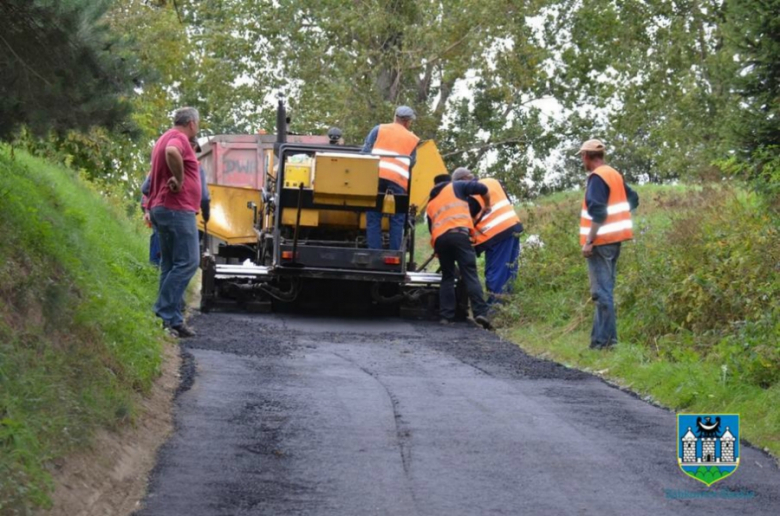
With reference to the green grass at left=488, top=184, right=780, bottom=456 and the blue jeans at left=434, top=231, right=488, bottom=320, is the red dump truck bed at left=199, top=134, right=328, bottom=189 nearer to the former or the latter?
the blue jeans at left=434, top=231, right=488, bottom=320

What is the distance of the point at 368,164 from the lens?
14.4 m

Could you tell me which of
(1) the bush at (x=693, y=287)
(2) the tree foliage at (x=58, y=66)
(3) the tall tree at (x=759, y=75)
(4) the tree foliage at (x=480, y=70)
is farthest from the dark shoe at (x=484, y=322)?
(4) the tree foliage at (x=480, y=70)

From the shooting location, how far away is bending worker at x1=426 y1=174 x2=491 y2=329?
14398mm

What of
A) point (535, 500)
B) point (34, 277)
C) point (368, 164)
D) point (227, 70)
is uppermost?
point (227, 70)

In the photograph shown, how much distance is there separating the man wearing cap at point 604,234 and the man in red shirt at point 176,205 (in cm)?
338

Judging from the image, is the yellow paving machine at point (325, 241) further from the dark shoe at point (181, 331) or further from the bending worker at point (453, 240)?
the dark shoe at point (181, 331)

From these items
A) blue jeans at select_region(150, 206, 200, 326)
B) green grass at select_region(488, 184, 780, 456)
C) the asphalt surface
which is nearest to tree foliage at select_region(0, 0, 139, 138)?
the asphalt surface

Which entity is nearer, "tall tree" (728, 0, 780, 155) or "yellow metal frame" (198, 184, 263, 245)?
"tall tree" (728, 0, 780, 155)

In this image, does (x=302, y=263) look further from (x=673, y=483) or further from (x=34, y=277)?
(x=673, y=483)

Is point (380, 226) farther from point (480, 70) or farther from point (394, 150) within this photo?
point (480, 70)

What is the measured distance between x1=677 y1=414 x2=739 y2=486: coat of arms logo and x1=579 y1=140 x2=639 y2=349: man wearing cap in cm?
316

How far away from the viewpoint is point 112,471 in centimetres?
596

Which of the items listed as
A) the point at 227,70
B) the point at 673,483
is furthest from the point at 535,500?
the point at 227,70

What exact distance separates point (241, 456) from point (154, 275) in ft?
25.8
